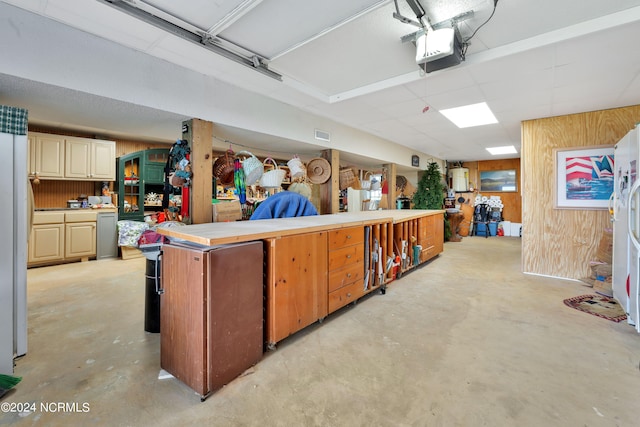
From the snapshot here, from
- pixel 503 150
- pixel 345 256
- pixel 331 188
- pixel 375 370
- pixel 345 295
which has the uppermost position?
pixel 503 150

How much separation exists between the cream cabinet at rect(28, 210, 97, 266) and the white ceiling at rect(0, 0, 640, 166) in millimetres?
2538

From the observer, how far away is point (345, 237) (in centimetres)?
285

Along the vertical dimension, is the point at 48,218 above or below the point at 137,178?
below

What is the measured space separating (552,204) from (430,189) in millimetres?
3706

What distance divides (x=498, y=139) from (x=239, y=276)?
6.38 meters

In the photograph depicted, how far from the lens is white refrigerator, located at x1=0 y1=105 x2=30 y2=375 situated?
1.87 metres

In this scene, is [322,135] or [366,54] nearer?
[366,54]

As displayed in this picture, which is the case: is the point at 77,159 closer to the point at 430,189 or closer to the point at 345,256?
the point at 345,256

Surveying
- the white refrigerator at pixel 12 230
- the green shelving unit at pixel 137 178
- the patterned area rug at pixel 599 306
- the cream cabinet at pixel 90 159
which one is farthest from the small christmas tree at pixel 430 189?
the white refrigerator at pixel 12 230

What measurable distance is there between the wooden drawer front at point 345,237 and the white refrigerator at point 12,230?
230 centimetres

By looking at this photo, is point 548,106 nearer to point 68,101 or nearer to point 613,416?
point 613,416

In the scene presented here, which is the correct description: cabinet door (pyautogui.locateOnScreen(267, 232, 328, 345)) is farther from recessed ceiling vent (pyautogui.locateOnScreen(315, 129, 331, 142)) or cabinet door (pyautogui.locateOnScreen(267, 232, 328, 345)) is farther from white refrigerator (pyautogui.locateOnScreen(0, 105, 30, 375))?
recessed ceiling vent (pyautogui.locateOnScreen(315, 129, 331, 142))

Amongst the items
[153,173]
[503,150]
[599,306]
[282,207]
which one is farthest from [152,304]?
[503,150]

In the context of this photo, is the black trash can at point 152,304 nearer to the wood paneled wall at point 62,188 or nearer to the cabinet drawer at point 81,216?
the cabinet drawer at point 81,216
